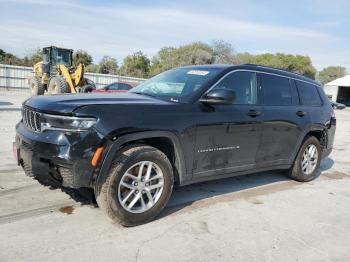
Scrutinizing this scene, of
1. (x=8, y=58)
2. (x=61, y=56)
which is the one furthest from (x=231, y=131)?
(x=8, y=58)

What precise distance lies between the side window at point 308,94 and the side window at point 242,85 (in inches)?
53.9

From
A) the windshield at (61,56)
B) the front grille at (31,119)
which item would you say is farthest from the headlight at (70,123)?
the windshield at (61,56)

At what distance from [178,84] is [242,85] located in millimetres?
903

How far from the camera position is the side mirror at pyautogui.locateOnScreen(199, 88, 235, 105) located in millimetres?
4598

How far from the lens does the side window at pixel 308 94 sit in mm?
6465

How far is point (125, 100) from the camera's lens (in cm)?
432

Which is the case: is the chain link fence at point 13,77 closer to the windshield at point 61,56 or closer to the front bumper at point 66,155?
the windshield at point 61,56

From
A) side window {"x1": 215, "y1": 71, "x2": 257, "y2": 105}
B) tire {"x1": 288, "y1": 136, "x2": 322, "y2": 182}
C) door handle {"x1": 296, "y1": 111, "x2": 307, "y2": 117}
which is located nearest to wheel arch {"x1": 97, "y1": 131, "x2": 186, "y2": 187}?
side window {"x1": 215, "y1": 71, "x2": 257, "y2": 105}

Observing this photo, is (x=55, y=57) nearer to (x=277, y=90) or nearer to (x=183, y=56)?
(x=277, y=90)

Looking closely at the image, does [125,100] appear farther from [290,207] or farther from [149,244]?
[290,207]

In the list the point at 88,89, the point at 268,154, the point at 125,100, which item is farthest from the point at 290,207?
the point at 88,89

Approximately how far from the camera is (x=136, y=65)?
59875 millimetres

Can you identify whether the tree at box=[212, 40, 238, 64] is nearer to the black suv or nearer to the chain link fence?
the chain link fence

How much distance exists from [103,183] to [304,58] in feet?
272
